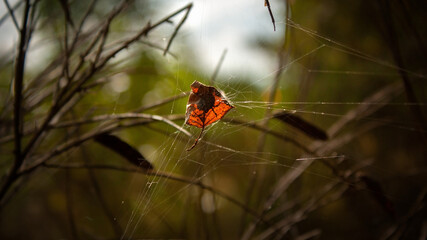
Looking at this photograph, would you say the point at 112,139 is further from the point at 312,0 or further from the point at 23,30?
the point at 312,0

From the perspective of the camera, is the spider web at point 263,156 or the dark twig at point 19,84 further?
the spider web at point 263,156

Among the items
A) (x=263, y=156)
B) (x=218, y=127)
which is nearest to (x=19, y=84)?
(x=218, y=127)

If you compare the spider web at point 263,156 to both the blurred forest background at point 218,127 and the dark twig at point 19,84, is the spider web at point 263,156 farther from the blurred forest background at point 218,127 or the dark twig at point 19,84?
the dark twig at point 19,84

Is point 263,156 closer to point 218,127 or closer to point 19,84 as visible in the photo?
point 218,127

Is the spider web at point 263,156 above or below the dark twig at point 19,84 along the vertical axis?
below

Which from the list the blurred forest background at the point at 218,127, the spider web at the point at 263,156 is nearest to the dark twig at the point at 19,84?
the blurred forest background at the point at 218,127

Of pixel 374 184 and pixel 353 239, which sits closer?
pixel 374 184

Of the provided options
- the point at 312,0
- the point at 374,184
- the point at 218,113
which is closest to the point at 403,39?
the point at 312,0

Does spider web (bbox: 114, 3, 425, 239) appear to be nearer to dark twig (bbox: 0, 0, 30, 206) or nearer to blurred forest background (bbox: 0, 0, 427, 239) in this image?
blurred forest background (bbox: 0, 0, 427, 239)
